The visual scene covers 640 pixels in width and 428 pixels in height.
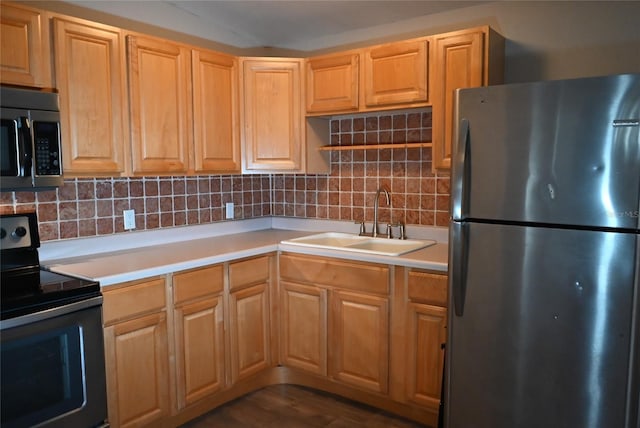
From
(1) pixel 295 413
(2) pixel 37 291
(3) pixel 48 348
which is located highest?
(2) pixel 37 291

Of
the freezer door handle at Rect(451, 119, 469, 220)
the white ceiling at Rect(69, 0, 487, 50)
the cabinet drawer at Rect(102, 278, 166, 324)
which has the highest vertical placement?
the white ceiling at Rect(69, 0, 487, 50)

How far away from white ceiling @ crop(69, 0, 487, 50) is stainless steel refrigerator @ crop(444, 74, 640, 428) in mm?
1190

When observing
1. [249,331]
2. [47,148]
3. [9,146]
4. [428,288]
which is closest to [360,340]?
[428,288]

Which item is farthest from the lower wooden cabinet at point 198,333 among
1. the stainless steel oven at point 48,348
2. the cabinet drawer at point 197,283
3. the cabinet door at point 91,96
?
the cabinet door at point 91,96

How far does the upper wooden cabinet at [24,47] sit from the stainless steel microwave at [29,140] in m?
0.07

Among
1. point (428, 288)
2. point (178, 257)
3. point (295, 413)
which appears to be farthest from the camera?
point (295, 413)

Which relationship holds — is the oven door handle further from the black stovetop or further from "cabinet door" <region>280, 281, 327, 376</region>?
"cabinet door" <region>280, 281, 327, 376</region>

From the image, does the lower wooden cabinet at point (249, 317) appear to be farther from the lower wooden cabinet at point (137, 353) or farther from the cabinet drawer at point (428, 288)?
the cabinet drawer at point (428, 288)

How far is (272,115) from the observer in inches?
125

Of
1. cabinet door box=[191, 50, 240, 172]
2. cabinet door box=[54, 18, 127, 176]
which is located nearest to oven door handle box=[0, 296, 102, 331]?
cabinet door box=[54, 18, 127, 176]

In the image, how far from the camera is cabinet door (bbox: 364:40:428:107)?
267cm

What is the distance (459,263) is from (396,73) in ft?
4.11

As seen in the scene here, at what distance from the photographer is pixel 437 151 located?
104 inches

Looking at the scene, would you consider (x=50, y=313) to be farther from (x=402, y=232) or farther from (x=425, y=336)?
(x=402, y=232)
